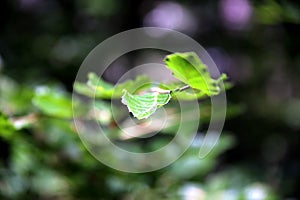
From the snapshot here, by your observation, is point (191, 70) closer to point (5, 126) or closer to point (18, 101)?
point (5, 126)

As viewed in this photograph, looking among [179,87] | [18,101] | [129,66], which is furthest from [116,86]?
[129,66]

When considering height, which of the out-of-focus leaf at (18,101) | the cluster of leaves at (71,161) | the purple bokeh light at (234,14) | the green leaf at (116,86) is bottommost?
the green leaf at (116,86)

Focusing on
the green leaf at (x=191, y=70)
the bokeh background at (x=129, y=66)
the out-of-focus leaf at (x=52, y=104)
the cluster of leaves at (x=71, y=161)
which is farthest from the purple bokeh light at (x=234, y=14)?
the green leaf at (x=191, y=70)

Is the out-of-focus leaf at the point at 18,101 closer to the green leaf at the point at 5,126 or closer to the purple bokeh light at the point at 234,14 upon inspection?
the green leaf at the point at 5,126

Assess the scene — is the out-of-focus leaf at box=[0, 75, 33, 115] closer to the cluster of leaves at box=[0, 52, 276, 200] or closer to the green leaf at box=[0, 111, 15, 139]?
the cluster of leaves at box=[0, 52, 276, 200]

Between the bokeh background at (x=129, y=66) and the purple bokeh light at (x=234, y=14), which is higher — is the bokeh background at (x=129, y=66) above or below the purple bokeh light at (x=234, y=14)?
below

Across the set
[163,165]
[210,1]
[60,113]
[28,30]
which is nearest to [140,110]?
[60,113]

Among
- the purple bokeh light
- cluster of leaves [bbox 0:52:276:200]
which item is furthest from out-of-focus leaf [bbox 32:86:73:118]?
the purple bokeh light
